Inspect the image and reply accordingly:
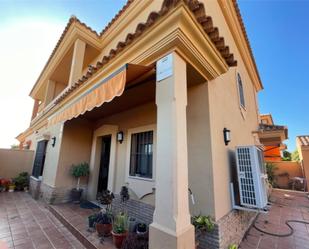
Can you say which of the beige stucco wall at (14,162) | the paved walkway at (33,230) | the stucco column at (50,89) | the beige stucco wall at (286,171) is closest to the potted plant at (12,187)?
the beige stucco wall at (14,162)

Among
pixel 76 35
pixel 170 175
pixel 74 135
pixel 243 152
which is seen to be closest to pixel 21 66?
pixel 76 35

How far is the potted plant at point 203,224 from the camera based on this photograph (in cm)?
447

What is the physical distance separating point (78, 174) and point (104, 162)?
1753 millimetres

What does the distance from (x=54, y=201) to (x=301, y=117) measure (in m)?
53.9

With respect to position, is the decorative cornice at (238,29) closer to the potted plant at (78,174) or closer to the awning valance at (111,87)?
the awning valance at (111,87)

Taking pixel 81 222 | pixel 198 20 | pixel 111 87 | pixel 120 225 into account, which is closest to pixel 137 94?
pixel 111 87

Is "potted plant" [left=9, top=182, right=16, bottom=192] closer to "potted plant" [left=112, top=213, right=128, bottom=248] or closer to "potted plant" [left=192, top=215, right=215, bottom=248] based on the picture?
"potted plant" [left=112, top=213, right=128, bottom=248]

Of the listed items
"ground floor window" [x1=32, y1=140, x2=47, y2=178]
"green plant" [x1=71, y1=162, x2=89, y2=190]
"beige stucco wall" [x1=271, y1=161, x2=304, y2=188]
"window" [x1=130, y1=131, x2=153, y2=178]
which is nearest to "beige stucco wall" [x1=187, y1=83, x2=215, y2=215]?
"window" [x1=130, y1=131, x2=153, y2=178]

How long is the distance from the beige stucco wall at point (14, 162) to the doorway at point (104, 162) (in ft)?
37.3

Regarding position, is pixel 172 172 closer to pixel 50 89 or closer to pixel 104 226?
pixel 104 226

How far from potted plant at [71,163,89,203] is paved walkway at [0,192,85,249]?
1.60m

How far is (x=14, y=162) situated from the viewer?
671 inches

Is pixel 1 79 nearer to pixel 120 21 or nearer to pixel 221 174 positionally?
pixel 120 21

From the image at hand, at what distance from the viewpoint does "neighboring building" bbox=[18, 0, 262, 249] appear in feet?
12.1
